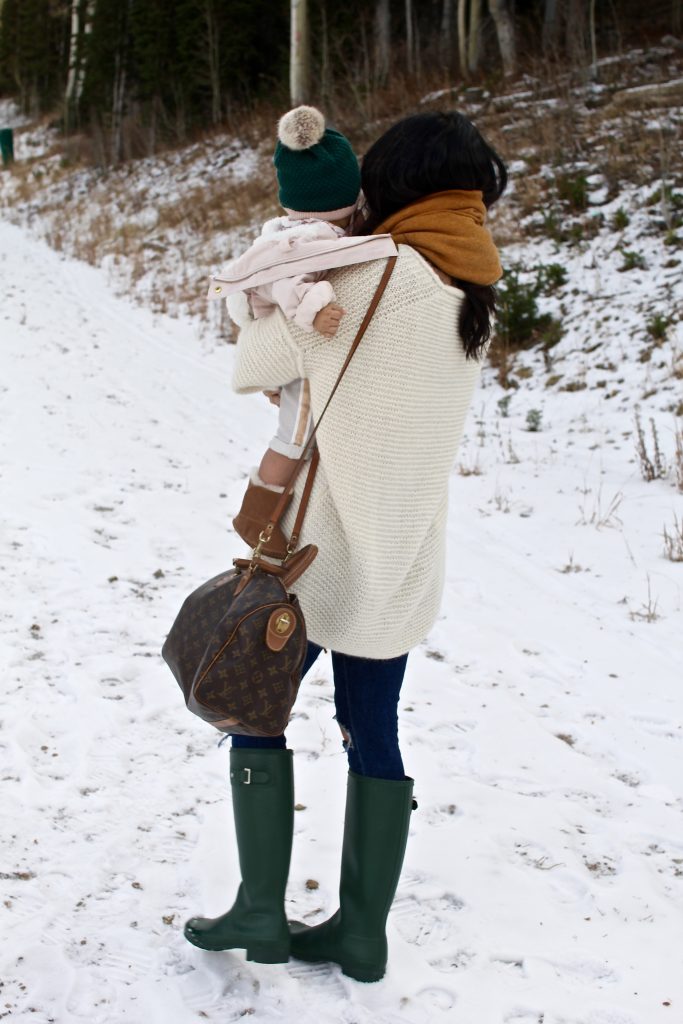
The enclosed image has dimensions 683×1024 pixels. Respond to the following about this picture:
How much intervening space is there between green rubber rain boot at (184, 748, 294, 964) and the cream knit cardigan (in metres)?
0.32

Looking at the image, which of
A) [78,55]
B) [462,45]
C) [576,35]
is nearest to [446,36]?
[462,45]

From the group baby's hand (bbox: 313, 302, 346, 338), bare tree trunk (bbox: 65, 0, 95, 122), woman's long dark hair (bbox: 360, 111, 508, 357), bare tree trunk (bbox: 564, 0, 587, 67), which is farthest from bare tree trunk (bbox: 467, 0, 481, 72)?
baby's hand (bbox: 313, 302, 346, 338)

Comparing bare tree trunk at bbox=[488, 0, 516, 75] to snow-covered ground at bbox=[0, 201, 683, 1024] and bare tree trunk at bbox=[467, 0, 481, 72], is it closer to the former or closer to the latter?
bare tree trunk at bbox=[467, 0, 481, 72]

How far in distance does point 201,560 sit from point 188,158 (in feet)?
59.9

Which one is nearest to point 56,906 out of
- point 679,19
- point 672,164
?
point 672,164

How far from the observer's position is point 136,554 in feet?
15.3

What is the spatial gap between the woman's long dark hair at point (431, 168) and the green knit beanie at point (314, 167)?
0.05 meters

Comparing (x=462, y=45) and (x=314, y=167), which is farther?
(x=462, y=45)

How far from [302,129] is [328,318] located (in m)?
0.39

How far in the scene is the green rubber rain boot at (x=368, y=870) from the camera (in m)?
2.07

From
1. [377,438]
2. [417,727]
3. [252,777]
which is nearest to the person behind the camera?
[377,438]

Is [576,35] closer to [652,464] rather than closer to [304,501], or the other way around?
[652,464]

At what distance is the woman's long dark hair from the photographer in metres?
1.76

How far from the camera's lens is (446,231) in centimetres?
179
